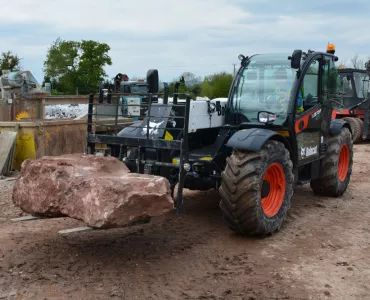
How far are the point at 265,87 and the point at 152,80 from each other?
1.53 m

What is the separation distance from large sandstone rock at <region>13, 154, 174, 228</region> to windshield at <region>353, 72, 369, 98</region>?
13.0 m

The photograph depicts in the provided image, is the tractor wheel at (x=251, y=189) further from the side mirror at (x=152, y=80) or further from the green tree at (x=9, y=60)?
the green tree at (x=9, y=60)

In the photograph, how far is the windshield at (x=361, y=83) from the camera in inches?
642

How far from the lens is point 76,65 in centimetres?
3753

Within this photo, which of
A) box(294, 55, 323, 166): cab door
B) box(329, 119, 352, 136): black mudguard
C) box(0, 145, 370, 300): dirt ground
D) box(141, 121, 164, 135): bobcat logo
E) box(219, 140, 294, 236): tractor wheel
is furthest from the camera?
box(329, 119, 352, 136): black mudguard

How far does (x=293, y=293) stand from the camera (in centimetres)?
432

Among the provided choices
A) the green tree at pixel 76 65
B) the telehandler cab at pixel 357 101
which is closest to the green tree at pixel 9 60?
the green tree at pixel 76 65

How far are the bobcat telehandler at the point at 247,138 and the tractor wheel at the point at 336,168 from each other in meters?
0.18


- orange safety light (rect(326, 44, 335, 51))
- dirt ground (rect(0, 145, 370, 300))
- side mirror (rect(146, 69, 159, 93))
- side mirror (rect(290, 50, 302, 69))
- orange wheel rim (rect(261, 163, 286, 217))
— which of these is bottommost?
dirt ground (rect(0, 145, 370, 300))

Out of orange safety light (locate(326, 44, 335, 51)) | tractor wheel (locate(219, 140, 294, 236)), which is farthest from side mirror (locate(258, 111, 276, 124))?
orange safety light (locate(326, 44, 335, 51))

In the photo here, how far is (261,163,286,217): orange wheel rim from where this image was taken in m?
5.93

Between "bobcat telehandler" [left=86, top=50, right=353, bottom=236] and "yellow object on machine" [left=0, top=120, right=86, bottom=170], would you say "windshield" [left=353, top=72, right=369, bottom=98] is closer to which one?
"bobcat telehandler" [left=86, top=50, right=353, bottom=236]

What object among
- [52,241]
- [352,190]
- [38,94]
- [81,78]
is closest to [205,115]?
[52,241]

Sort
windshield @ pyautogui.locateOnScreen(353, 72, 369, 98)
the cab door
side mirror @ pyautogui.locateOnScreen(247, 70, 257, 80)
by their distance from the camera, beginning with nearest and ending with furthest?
the cab door
side mirror @ pyautogui.locateOnScreen(247, 70, 257, 80)
windshield @ pyautogui.locateOnScreen(353, 72, 369, 98)
